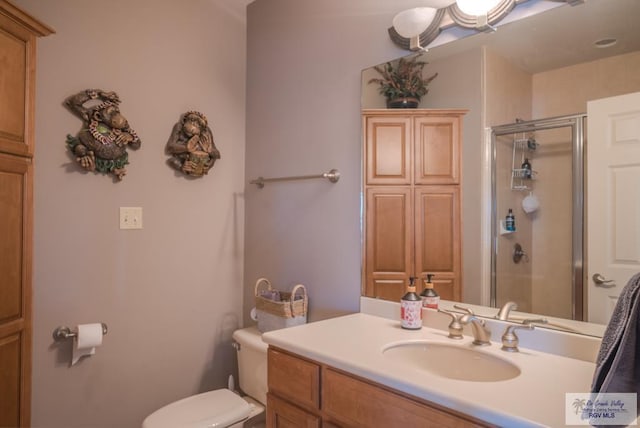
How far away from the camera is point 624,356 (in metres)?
0.79

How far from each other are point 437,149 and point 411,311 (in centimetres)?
63

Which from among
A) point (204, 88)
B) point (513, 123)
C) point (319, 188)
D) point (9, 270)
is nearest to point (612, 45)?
point (513, 123)

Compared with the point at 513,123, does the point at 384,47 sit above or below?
Answer: above

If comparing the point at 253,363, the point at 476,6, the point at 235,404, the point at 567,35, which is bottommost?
the point at 235,404

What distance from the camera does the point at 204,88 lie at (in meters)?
2.18

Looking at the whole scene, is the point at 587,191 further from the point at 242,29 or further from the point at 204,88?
the point at 242,29

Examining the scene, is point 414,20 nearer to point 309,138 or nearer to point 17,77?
point 309,138

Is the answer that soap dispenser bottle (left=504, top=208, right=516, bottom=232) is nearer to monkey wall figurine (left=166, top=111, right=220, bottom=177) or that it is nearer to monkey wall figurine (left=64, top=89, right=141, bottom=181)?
monkey wall figurine (left=166, top=111, right=220, bottom=177)

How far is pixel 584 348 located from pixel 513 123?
28.8 inches

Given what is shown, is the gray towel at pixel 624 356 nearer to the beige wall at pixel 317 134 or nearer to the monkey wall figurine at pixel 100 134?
the beige wall at pixel 317 134

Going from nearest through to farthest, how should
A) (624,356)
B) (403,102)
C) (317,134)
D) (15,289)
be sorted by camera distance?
(624,356) < (15,289) < (403,102) < (317,134)

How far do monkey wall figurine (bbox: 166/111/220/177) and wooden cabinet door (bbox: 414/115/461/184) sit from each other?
3.77 feet

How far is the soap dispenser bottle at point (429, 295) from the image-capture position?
1502 millimetres

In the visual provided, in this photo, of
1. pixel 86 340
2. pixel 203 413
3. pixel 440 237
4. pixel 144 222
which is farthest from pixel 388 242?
pixel 86 340
